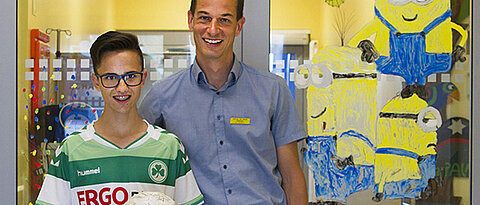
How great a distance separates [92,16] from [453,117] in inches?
68.6

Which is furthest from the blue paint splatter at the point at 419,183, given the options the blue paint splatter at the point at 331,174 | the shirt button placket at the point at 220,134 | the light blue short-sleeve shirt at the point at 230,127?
the shirt button placket at the point at 220,134

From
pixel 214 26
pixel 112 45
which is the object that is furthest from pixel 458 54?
pixel 112 45

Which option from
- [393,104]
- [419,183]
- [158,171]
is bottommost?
[419,183]

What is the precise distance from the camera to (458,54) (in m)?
2.37

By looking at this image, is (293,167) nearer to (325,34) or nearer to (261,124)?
(261,124)

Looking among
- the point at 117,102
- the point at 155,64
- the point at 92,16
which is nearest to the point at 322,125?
the point at 155,64

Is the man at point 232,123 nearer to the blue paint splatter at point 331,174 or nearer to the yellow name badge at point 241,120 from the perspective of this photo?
the yellow name badge at point 241,120

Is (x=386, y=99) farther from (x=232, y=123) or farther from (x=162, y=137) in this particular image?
(x=162, y=137)

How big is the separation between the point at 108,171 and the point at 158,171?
164 millimetres

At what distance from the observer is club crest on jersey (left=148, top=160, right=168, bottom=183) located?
174 centimetres

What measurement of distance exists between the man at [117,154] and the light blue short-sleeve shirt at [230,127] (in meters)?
0.24

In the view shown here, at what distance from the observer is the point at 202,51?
199cm

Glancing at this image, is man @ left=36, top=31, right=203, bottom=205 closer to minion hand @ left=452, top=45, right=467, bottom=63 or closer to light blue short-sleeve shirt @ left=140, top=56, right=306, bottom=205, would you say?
light blue short-sleeve shirt @ left=140, top=56, right=306, bottom=205

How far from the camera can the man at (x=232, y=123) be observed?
204 cm
